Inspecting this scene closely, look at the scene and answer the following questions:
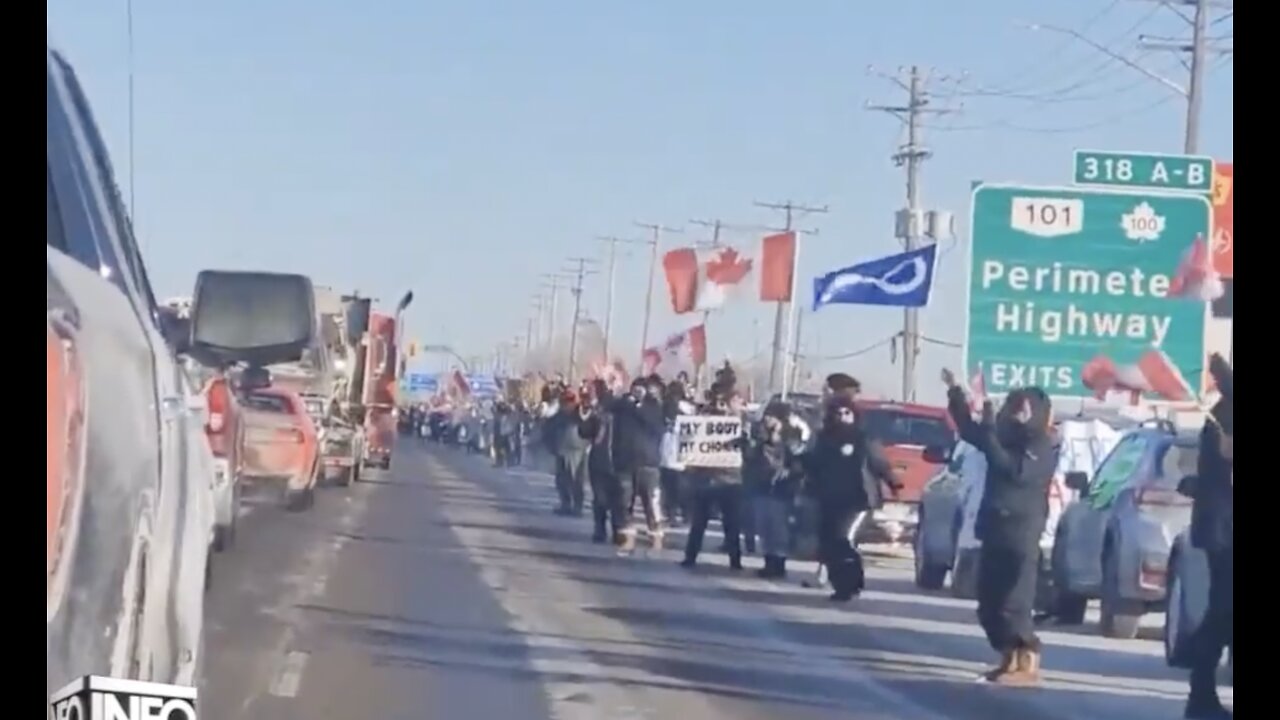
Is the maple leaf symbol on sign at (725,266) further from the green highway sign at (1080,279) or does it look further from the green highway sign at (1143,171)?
the green highway sign at (1143,171)

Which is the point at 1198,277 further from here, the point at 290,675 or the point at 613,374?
the point at 290,675

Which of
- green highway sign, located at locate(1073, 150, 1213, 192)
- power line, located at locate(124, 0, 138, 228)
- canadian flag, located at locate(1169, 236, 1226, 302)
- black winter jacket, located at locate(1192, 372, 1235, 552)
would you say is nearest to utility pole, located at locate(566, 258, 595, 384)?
power line, located at locate(124, 0, 138, 228)

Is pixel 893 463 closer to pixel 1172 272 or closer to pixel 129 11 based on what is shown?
pixel 1172 272

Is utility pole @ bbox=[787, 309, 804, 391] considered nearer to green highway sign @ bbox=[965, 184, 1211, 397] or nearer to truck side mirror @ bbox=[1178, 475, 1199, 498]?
green highway sign @ bbox=[965, 184, 1211, 397]

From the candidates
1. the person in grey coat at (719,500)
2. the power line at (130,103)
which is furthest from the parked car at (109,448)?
the person in grey coat at (719,500)

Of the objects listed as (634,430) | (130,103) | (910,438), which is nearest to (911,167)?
(910,438)

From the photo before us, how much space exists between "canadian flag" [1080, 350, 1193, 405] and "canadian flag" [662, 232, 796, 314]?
23.1 inches

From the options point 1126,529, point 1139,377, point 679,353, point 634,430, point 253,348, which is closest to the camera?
point 253,348

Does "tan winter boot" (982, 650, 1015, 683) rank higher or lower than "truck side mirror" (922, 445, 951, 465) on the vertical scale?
lower

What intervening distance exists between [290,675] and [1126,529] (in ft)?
6.13

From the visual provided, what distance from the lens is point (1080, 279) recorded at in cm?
436

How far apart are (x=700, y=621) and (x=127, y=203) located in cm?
132

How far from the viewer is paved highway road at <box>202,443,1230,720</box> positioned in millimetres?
4234

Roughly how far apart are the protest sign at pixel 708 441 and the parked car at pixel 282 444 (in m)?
0.72
